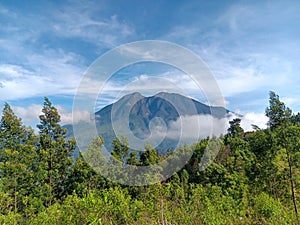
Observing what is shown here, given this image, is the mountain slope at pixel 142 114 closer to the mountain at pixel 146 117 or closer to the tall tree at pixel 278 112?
the mountain at pixel 146 117

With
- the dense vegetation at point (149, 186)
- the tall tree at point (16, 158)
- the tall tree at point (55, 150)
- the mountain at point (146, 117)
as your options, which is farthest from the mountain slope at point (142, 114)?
the tall tree at point (55, 150)

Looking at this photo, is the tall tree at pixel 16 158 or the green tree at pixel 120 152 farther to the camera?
the green tree at pixel 120 152

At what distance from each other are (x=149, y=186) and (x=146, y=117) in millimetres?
4093

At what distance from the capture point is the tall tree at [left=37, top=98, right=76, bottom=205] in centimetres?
1562

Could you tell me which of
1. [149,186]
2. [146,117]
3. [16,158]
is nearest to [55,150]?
[16,158]

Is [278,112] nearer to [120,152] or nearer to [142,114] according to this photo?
[142,114]

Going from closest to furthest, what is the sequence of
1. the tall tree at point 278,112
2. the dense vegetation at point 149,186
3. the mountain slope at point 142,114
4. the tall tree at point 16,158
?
the dense vegetation at point 149,186
the mountain slope at point 142,114
the tall tree at point 278,112
the tall tree at point 16,158

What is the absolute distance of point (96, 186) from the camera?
50.0 feet

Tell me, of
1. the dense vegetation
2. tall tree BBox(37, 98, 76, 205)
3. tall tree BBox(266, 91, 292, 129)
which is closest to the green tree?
the dense vegetation

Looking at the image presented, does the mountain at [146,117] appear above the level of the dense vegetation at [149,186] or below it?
above

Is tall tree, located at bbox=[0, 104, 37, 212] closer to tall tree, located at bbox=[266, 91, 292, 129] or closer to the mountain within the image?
the mountain

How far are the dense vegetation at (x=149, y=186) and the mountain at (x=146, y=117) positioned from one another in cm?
142

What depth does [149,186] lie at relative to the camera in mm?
10914

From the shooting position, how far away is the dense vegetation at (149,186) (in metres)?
5.36
